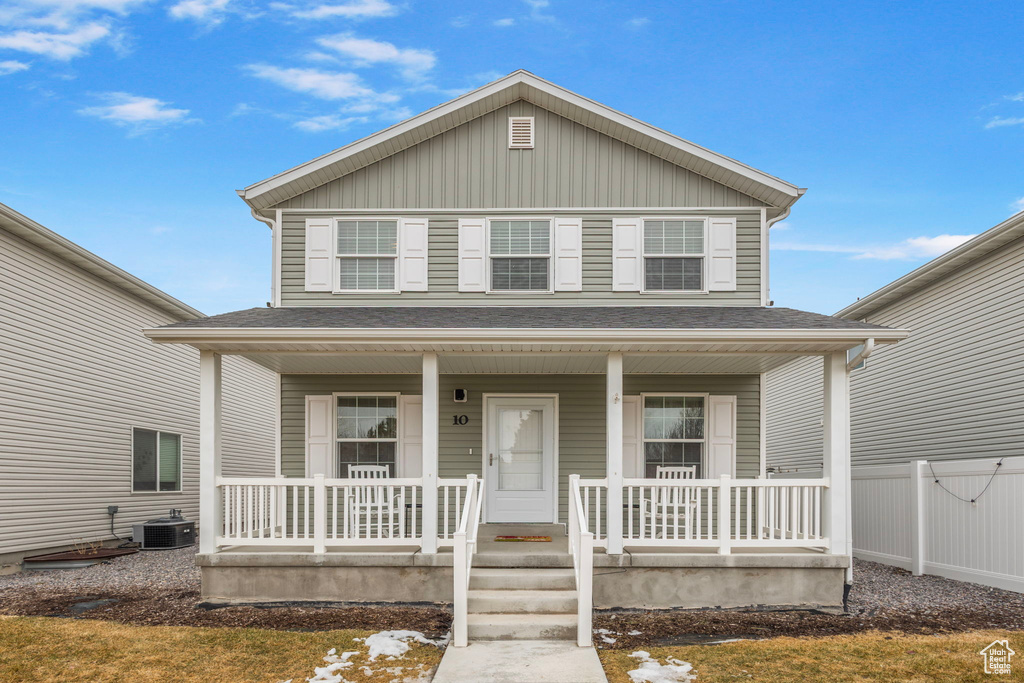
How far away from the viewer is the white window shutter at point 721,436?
10.8 meters

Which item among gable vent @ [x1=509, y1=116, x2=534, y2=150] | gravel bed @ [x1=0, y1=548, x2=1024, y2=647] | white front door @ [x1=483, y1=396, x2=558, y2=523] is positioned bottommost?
gravel bed @ [x1=0, y1=548, x2=1024, y2=647]

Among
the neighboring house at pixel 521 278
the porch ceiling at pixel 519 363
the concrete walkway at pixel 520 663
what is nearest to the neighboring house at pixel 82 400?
the neighboring house at pixel 521 278

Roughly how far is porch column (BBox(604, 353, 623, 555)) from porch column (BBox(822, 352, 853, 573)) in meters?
2.26

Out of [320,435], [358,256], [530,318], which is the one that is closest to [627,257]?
[530,318]

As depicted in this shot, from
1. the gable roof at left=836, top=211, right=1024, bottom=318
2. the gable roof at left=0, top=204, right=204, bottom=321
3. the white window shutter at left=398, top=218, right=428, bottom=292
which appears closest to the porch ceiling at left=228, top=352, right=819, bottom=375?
the white window shutter at left=398, top=218, right=428, bottom=292

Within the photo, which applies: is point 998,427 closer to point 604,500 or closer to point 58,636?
point 604,500

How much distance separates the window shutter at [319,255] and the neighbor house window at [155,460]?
6.23 m

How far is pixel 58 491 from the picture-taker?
40.1ft

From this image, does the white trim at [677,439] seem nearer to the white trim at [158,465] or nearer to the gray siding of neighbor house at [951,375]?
the gray siding of neighbor house at [951,375]

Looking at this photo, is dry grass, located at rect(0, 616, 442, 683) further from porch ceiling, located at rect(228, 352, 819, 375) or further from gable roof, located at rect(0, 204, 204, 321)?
gable roof, located at rect(0, 204, 204, 321)

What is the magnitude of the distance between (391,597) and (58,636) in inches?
123

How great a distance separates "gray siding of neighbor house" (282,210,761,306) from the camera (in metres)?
10.8

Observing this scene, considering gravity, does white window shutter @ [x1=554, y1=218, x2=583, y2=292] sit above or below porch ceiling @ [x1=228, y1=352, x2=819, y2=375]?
above

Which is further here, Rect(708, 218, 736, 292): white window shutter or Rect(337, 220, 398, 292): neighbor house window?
Rect(337, 220, 398, 292): neighbor house window
